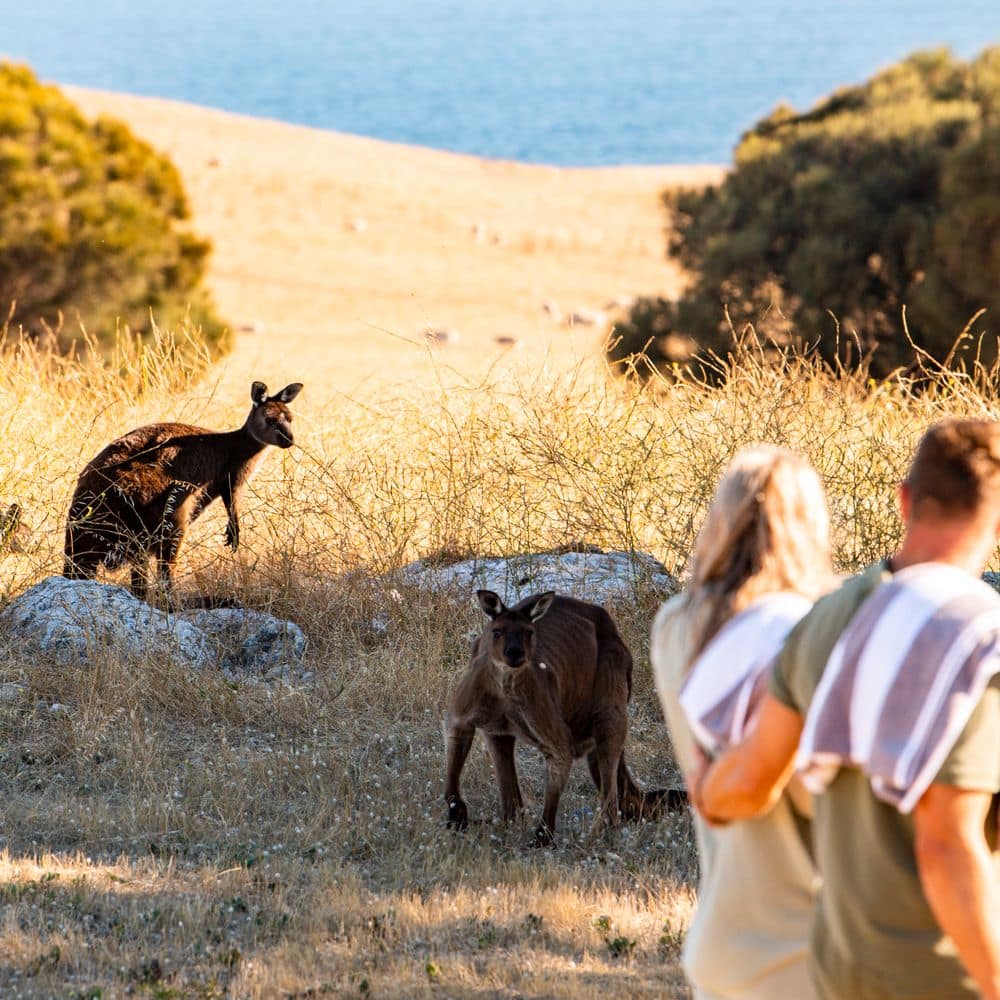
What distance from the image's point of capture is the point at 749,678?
8.89 feet

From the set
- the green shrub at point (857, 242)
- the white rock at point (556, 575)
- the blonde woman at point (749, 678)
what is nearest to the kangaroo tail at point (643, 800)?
the white rock at point (556, 575)

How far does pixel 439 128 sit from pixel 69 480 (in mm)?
79259

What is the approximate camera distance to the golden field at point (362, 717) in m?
4.66

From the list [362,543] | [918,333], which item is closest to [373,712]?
[362,543]

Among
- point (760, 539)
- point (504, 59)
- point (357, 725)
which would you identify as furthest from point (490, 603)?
point (504, 59)

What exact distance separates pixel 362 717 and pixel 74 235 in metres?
15.0

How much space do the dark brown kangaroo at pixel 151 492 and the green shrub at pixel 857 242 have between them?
10.5 metres

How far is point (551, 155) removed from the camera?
77875mm

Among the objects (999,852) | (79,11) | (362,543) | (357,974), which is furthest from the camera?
(79,11)

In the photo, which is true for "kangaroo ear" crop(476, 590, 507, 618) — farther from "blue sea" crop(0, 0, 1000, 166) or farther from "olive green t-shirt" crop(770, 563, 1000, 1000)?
"blue sea" crop(0, 0, 1000, 166)

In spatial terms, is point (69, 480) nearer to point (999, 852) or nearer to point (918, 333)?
point (999, 852)

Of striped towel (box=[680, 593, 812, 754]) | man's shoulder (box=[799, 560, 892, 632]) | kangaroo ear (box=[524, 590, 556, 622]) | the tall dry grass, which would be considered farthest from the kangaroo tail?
man's shoulder (box=[799, 560, 892, 632])

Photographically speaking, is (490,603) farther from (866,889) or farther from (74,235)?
(74,235)

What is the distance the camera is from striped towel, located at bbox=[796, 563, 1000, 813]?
2.39m
